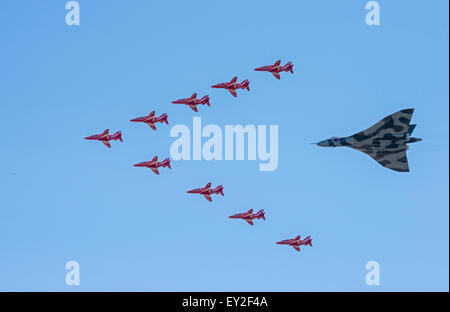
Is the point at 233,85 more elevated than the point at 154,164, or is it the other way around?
the point at 233,85

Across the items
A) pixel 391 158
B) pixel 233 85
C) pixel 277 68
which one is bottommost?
pixel 391 158

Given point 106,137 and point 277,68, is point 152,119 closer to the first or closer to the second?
point 106,137

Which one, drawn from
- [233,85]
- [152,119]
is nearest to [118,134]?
[152,119]

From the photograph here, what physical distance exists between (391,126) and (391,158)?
4.30m

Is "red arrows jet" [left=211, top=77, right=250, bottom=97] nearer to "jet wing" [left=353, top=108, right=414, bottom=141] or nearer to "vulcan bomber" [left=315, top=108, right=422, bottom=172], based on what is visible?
"vulcan bomber" [left=315, top=108, right=422, bottom=172]

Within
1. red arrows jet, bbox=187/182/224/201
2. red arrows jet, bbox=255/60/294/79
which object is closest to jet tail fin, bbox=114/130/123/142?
red arrows jet, bbox=187/182/224/201

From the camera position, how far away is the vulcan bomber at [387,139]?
9038 cm

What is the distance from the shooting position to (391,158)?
93.8m
